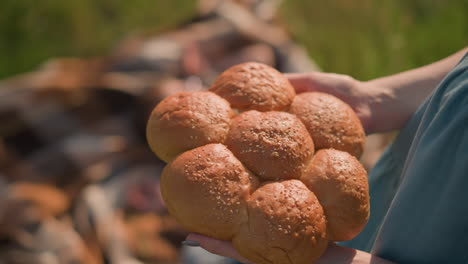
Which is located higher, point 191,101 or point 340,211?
point 191,101

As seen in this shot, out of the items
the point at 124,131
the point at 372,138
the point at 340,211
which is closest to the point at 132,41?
the point at 124,131

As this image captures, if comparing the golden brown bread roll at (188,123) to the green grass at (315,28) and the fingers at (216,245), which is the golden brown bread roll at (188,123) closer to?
the fingers at (216,245)

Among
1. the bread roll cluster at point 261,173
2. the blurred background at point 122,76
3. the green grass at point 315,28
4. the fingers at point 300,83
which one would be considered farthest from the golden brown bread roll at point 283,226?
the green grass at point 315,28

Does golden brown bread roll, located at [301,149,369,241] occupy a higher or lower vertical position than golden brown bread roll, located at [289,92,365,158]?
lower

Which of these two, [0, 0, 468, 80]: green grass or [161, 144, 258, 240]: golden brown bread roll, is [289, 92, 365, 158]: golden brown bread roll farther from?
[0, 0, 468, 80]: green grass

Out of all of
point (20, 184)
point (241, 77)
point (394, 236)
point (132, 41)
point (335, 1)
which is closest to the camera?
point (394, 236)

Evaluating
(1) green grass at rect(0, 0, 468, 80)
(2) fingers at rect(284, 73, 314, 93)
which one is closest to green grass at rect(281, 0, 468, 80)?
(1) green grass at rect(0, 0, 468, 80)

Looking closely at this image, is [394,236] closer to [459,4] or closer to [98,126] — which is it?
[98,126]
